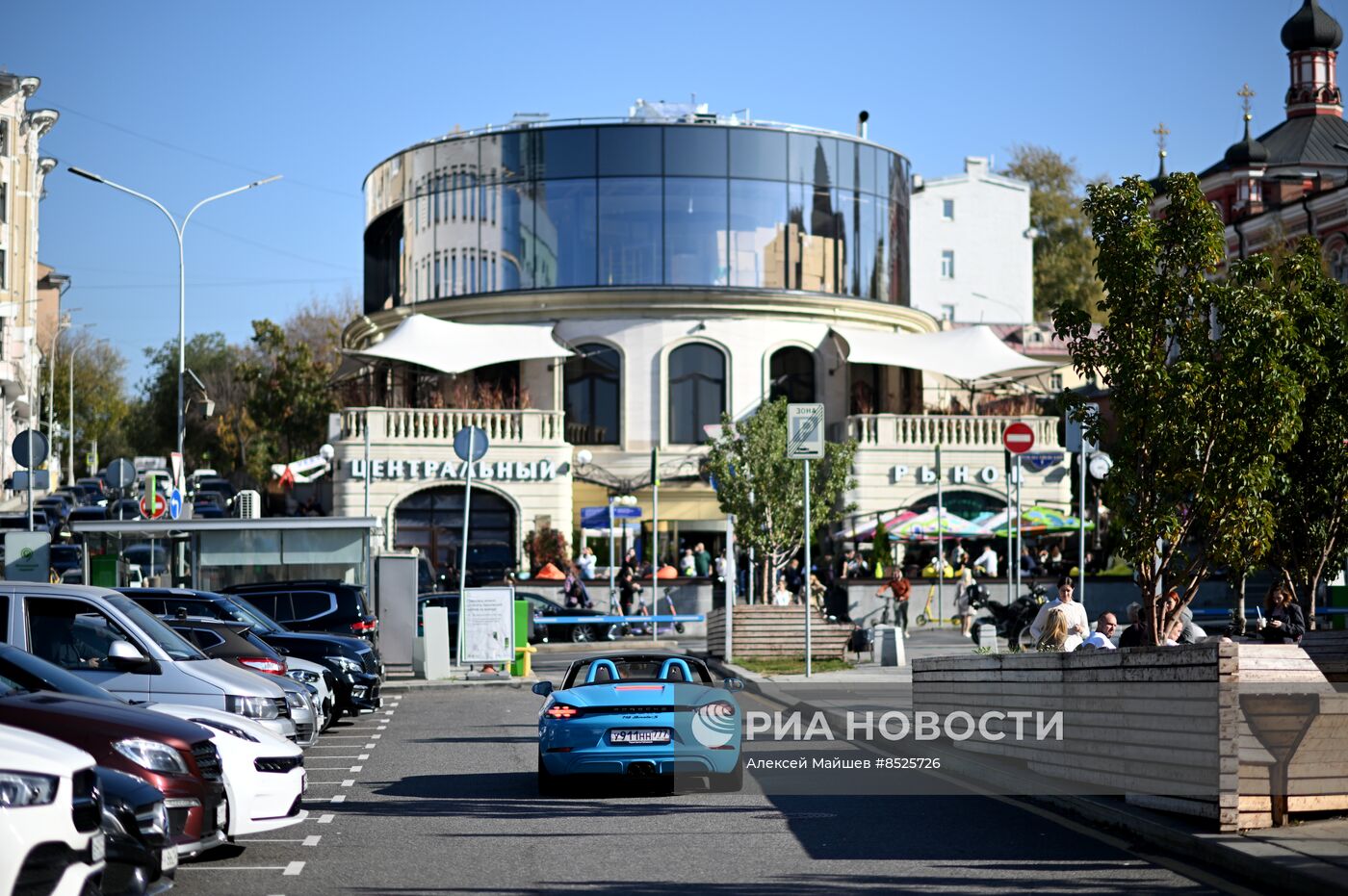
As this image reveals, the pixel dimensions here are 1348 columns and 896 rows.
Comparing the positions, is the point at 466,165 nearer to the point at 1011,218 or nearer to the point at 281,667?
the point at 1011,218

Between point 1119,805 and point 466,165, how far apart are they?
49.2 m

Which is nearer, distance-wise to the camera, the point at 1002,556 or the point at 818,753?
the point at 818,753

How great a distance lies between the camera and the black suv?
26656 mm

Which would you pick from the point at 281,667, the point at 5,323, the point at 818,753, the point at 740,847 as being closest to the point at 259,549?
the point at 281,667

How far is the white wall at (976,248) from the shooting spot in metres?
85.4

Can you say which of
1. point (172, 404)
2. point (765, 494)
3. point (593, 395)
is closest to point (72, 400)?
point (172, 404)

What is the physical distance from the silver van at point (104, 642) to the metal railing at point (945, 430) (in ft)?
133

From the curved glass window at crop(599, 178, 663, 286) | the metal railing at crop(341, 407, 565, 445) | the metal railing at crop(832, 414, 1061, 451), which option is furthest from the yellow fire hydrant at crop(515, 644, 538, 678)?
the curved glass window at crop(599, 178, 663, 286)

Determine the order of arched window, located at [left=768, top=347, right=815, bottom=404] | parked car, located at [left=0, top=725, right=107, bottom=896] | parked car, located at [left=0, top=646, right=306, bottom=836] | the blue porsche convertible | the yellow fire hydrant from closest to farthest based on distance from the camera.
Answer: parked car, located at [left=0, top=725, right=107, bottom=896], parked car, located at [left=0, top=646, right=306, bottom=836], the blue porsche convertible, the yellow fire hydrant, arched window, located at [left=768, top=347, right=815, bottom=404]

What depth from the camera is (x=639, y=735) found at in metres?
14.2

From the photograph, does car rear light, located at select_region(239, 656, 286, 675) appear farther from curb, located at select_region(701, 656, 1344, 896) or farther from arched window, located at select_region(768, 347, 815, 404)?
arched window, located at select_region(768, 347, 815, 404)

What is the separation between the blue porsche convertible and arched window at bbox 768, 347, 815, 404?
145 ft

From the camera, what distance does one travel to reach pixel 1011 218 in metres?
86.2

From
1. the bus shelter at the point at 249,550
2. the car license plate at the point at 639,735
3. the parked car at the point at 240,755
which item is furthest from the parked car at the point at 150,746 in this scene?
the bus shelter at the point at 249,550
